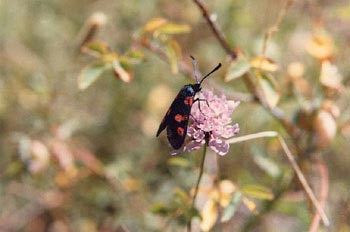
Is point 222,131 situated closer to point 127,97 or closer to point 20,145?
point 20,145

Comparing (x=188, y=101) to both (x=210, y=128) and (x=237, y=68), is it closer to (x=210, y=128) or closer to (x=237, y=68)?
(x=210, y=128)

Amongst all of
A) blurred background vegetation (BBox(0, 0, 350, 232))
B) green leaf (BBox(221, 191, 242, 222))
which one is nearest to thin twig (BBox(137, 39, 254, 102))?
blurred background vegetation (BBox(0, 0, 350, 232))

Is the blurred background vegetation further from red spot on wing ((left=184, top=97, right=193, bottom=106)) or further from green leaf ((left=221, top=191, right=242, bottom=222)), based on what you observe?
red spot on wing ((left=184, top=97, right=193, bottom=106))

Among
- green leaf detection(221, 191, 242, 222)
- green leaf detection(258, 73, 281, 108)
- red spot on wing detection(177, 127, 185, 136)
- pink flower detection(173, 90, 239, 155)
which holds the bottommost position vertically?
green leaf detection(221, 191, 242, 222)

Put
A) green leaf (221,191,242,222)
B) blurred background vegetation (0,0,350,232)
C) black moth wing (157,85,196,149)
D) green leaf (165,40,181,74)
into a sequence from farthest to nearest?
blurred background vegetation (0,0,350,232) < green leaf (165,40,181,74) < green leaf (221,191,242,222) < black moth wing (157,85,196,149)

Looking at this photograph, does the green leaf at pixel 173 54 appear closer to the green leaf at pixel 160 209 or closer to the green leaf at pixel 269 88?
the green leaf at pixel 269 88

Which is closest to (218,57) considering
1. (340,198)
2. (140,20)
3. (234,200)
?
(140,20)
